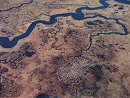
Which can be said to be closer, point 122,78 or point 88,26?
point 122,78

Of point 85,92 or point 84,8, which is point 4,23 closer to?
point 84,8

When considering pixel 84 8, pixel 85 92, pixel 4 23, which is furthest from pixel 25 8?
pixel 85 92

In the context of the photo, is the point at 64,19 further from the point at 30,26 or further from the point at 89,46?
the point at 89,46

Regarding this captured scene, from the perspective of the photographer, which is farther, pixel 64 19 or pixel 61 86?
pixel 64 19

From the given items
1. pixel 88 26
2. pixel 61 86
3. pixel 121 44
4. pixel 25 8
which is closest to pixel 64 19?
pixel 88 26

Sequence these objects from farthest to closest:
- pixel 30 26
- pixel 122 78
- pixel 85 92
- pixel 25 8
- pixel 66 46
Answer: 1. pixel 25 8
2. pixel 30 26
3. pixel 66 46
4. pixel 122 78
5. pixel 85 92

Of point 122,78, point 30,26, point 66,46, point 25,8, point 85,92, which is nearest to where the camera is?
point 85,92

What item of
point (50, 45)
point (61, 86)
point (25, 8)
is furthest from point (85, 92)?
point (25, 8)

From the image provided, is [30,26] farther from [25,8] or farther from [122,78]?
[122,78]
